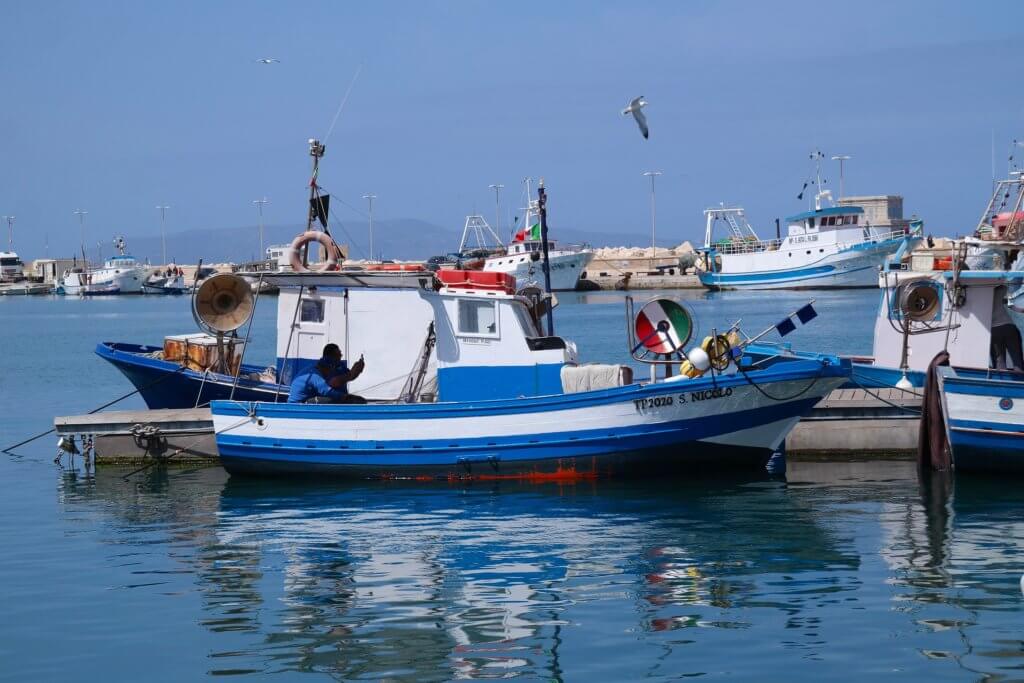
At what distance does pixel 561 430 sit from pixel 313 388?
383cm

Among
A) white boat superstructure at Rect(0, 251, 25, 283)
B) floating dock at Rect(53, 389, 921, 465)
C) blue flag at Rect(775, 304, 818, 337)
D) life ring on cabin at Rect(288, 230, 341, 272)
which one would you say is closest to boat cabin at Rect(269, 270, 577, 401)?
life ring on cabin at Rect(288, 230, 341, 272)

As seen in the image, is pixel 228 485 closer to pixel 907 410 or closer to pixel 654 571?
pixel 654 571

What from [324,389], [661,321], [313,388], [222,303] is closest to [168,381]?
[222,303]

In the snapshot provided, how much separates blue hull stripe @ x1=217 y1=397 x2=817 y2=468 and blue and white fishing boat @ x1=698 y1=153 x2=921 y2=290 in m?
63.7

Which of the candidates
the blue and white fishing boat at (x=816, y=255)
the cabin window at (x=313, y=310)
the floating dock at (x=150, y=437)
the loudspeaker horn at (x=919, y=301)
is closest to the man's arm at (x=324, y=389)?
the cabin window at (x=313, y=310)

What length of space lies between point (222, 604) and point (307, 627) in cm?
133

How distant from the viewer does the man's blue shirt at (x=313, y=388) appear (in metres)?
19.7

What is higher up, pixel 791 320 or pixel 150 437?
pixel 791 320

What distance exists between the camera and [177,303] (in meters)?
109

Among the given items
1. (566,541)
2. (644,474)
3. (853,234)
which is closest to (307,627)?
(566,541)

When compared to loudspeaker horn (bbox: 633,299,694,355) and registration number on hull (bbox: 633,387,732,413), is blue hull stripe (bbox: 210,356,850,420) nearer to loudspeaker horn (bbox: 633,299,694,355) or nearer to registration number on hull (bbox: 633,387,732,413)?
registration number on hull (bbox: 633,387,732,413)

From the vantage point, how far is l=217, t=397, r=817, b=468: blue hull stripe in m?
18.2

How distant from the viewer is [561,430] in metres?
18.4

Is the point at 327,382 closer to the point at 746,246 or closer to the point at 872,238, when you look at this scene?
the point at 872,238
